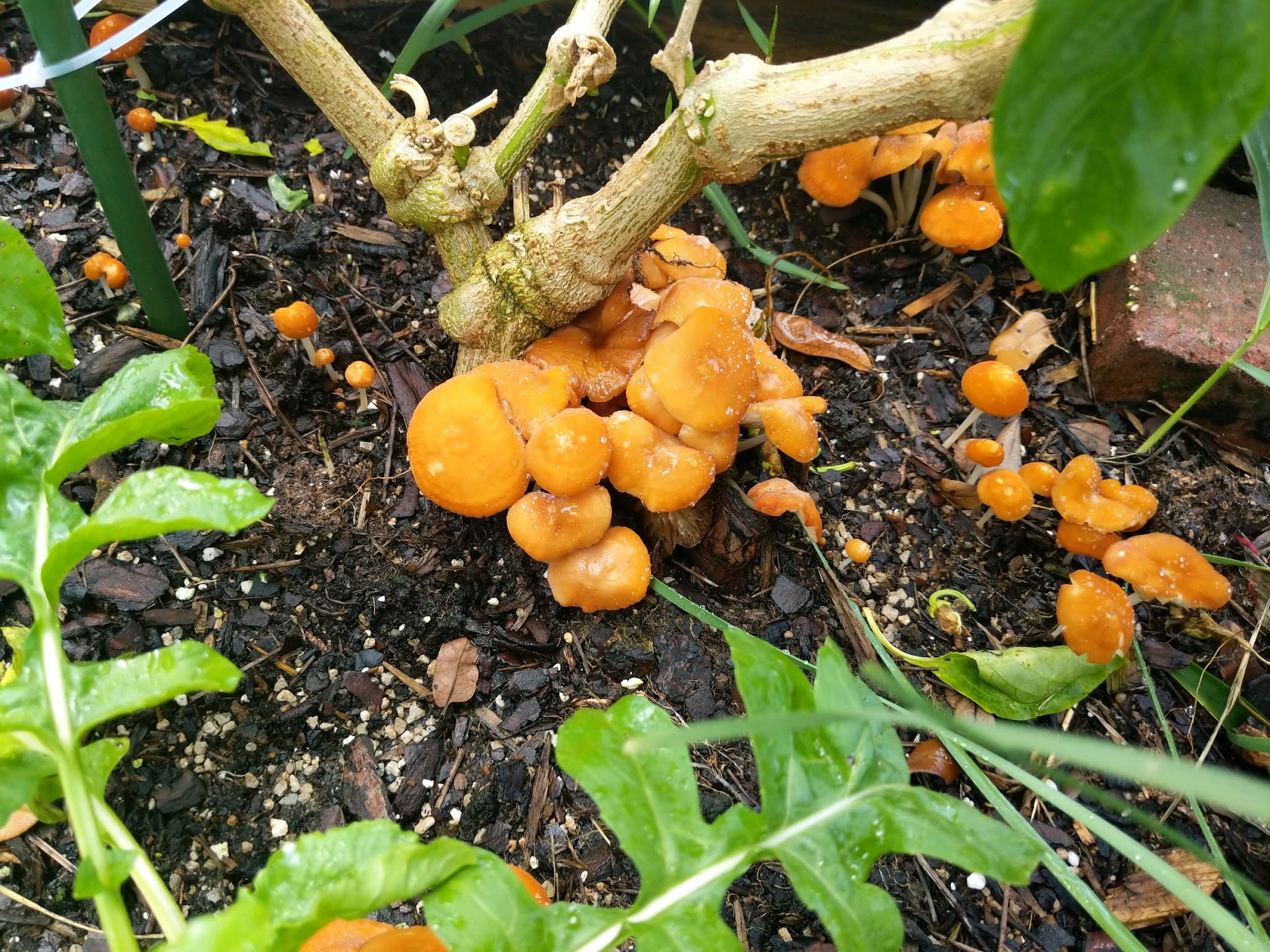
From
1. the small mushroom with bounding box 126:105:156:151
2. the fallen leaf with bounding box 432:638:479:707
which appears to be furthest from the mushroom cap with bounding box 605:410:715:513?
the small mushroom with bounding box 126:105:156:151

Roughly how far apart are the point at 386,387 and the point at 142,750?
3.75 ft

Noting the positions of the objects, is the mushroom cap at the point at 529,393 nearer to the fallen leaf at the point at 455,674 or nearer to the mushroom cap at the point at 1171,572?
the fallen leaf at the point at 455,674

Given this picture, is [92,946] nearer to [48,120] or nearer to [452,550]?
[452,550]

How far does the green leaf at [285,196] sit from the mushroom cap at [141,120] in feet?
1.20

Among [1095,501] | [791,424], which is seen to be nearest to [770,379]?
[791,424]

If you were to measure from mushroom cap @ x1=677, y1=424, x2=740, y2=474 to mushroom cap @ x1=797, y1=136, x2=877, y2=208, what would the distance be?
1.14 metres

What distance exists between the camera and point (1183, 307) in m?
2.63

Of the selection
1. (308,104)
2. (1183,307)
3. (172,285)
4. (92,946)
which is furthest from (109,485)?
(1183,307)

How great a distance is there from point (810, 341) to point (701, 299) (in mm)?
693

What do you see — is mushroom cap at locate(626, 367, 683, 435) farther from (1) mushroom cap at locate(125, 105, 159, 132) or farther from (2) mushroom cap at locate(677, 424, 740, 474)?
(1) mushroom cap at locate(125, 105, 159, 132)

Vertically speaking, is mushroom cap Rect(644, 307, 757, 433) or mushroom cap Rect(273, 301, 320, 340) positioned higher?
mushroom cap Rect(273, 301, 320, 340)

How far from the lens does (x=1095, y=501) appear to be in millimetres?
2156

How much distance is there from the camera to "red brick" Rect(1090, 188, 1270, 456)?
2.55 m

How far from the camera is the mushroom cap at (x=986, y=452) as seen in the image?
2.30 meters
